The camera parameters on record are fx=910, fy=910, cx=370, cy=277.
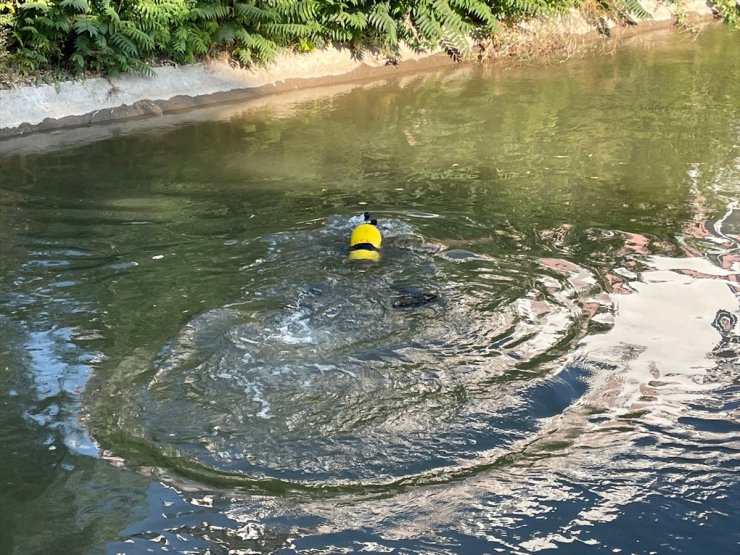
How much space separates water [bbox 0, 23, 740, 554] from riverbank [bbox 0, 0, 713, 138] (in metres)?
1.33

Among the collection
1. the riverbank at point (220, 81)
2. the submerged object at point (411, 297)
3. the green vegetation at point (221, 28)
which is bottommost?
the submerged object at point (411, 297)

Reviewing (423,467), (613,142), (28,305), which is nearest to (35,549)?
(423,467)

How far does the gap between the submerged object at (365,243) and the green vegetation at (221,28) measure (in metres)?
7.05

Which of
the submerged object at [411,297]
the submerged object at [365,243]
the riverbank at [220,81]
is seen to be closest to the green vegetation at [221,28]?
the riverbank at [220,81]

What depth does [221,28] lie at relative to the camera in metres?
14.5

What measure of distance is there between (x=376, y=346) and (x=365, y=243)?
1616 mm

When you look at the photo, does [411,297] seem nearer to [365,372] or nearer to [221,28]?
[365,372]

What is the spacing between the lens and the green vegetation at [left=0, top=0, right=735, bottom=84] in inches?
522

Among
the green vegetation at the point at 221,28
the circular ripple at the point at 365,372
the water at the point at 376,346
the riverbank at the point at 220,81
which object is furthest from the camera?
the green vegetation at the point at 221,28

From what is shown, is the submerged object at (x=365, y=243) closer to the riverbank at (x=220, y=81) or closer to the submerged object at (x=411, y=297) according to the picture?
the submerged object at (x=411, y=297)

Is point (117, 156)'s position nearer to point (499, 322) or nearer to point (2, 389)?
point (2, 389)

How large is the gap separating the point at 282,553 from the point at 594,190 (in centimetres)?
644

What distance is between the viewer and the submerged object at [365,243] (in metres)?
7.94

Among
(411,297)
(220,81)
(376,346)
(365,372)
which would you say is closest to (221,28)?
(220,81)
